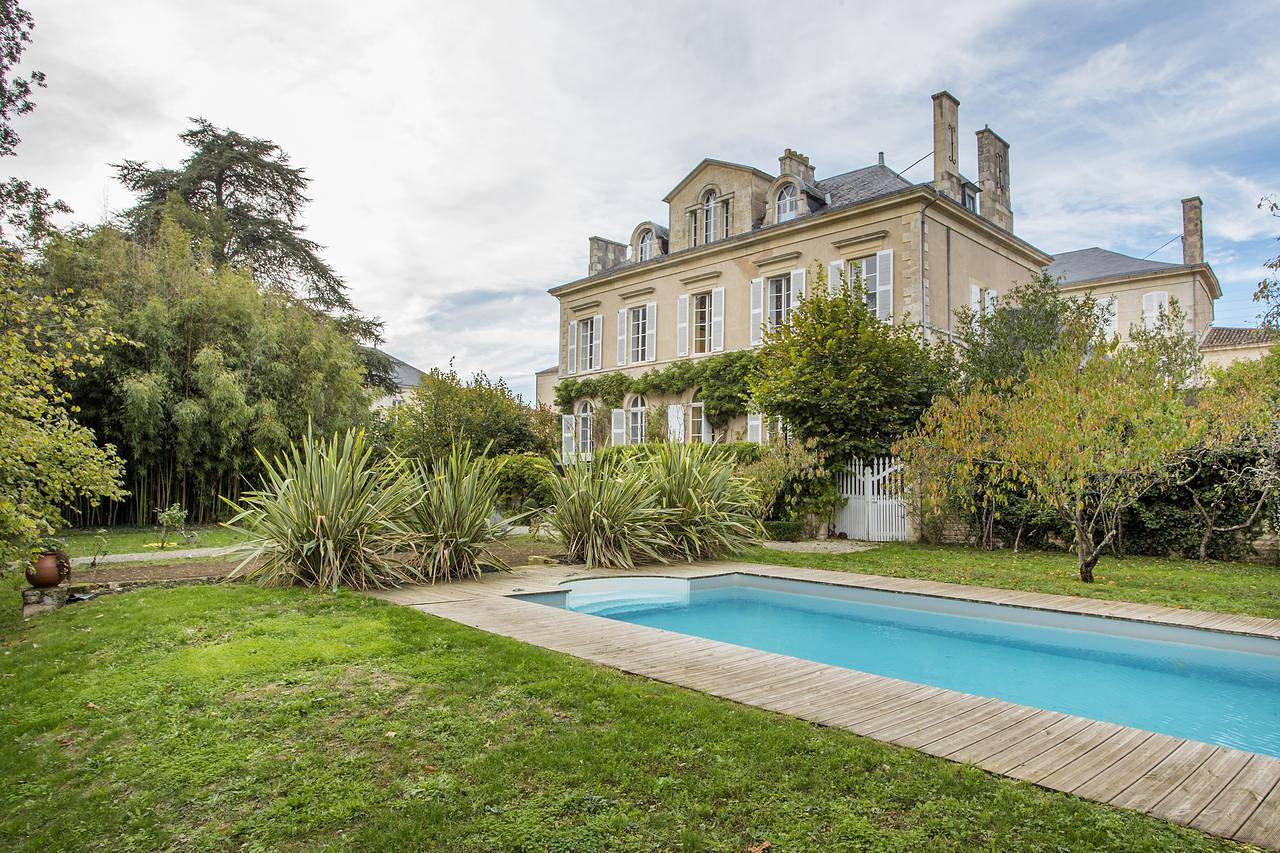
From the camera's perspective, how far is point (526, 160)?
1202cm

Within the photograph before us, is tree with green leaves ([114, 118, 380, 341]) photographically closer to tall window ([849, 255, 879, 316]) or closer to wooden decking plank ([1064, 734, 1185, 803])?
tall window ([849, 255, 879, 316])

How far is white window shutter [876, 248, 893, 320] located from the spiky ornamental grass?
805 centimetres

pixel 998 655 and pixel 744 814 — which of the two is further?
pixel 998 655

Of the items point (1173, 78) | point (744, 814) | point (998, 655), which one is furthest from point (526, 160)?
point (744, 814)

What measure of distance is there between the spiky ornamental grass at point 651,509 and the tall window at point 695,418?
9557 millimetres

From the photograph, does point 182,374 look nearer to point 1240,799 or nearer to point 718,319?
point 718,319

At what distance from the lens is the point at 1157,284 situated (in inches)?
927

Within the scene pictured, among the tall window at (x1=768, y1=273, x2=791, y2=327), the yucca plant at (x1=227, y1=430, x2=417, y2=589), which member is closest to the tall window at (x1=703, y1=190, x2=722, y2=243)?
the tall window at (x1=768, y1=273, x2=791, y2=327)

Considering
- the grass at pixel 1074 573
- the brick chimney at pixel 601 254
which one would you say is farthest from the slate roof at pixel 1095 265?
the grass at pixel 1074 573

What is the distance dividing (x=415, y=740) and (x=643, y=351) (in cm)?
1939

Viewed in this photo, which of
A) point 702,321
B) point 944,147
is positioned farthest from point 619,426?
point 944,147

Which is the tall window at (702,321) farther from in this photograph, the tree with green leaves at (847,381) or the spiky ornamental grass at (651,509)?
the spiky ornamental grass at (651,509)

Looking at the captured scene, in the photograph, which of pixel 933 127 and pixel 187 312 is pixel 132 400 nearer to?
pixel 187 312

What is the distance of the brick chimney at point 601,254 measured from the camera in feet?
82.1
